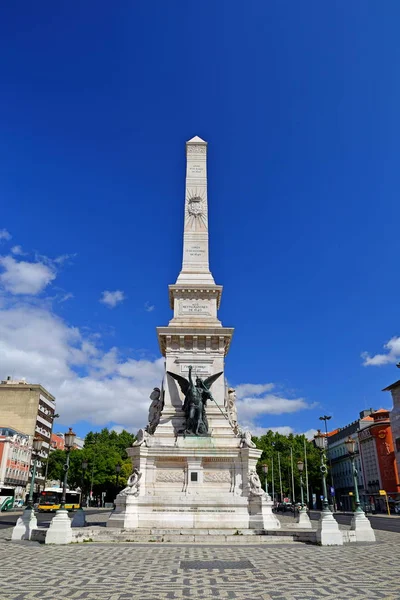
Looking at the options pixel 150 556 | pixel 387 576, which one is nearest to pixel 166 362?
pixel 150 556

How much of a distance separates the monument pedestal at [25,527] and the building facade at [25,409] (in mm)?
58585

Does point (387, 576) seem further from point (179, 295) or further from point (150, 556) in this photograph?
point (179, 295)

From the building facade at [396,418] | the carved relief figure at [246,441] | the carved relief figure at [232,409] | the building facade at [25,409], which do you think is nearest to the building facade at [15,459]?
the building facade at [25,409]

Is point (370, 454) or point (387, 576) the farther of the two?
point (370, 454)

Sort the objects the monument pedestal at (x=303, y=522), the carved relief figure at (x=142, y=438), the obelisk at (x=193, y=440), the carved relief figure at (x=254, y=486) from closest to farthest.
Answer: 1. the obelisk at (x=193, y=440)
2. the carved relief figure at (x=254, y=486)
3. the carved relief figure at (x=142, y=438)
4. the monument pedestal at (x=303, y=522)

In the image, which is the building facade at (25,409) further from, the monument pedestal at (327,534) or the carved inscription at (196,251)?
the monument pedestal at (327,534)

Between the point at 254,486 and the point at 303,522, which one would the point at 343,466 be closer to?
the point at 303,522

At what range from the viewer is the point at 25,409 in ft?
250

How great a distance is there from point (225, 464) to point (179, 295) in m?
9.06

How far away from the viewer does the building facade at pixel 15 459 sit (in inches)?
2504

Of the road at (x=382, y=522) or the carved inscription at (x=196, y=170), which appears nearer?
the road at (x=382, y=522)

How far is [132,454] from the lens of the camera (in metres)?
20.4

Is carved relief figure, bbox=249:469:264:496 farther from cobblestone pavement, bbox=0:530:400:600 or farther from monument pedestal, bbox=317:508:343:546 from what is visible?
cobblestone pavement, bbox=0:530:400:600

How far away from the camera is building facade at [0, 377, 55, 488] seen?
75.4 m
